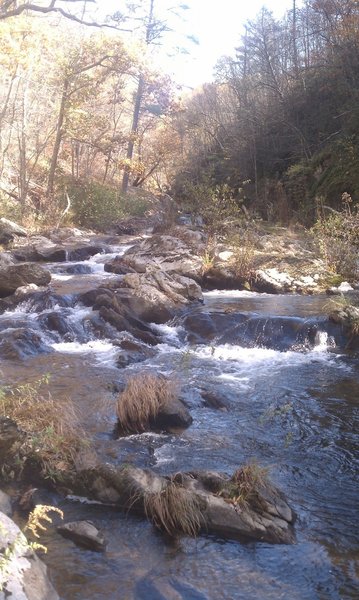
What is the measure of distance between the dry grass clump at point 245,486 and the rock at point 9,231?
13.2m

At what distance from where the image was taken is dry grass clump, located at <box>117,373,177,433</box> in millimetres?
5324

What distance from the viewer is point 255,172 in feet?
70.9

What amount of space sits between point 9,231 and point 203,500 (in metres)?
14.1

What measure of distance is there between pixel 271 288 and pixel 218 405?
6046 millimetres

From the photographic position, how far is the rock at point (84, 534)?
11.6 ft

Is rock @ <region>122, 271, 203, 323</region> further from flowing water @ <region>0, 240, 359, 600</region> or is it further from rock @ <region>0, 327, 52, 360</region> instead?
rock @ <region>0, 327, 52, 360</region>

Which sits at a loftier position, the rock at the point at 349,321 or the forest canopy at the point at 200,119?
the forest canopy at the point at 200,119

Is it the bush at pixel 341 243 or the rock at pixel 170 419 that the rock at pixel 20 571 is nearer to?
the rock at pixel 170 419

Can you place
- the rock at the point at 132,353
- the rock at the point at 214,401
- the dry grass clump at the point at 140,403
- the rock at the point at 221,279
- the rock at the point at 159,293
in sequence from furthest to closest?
the rock at the point at 221,279 → the rock at the point at 159,293 → the rock at the point at 132,353 → the rock at the point at 214,401 → the dry grass clump at the point at 140,403

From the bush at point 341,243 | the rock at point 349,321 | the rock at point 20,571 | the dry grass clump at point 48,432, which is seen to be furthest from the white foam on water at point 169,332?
the rock at point 20,571

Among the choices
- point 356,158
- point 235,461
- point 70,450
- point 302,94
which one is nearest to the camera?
point 70,450

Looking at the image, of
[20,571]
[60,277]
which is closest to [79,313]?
[60,277]

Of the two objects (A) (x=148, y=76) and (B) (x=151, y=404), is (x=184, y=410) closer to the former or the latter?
(B) (x=151, y=404)

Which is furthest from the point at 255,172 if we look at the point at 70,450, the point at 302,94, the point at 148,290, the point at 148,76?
the point at 70,450
